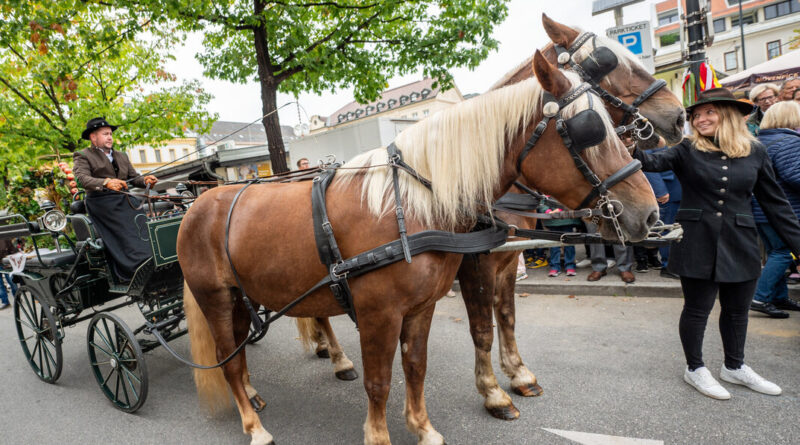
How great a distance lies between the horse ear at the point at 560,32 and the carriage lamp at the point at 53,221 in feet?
13.9

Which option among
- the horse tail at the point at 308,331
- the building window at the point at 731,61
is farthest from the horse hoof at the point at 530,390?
the building window at the point at 731,61

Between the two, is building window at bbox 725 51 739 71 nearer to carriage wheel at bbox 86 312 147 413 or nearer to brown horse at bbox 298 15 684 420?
brown horse at bbox 298 15 684 420

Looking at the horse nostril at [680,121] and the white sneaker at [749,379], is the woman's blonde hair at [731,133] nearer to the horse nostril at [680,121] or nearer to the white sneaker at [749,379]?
the horse nostril at [680,121]

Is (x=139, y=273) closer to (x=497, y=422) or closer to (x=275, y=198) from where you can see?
(x=275, y=198)

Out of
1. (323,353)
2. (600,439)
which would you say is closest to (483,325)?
(600,439)

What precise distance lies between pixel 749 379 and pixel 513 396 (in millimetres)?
1578

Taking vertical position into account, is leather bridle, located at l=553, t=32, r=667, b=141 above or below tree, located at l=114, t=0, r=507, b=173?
below

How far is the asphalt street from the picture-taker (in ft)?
8.33

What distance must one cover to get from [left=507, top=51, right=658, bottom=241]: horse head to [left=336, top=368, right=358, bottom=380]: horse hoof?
2.61 meters

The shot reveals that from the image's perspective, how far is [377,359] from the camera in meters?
2.11

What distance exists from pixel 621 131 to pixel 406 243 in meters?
1.27

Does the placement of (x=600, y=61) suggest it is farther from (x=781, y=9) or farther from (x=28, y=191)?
(x=781, y=9)

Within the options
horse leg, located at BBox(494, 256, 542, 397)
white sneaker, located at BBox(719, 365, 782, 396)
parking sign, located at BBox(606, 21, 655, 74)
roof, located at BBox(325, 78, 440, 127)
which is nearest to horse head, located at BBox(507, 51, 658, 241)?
horse leg, located at BBox(494, 256, 542, 397)

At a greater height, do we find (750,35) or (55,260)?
(750,35)
